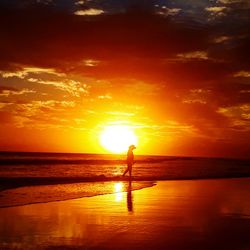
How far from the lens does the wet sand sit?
9.07 m

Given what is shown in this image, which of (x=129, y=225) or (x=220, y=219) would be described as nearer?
(x=129, y=225)

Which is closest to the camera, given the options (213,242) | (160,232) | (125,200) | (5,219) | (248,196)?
(213,242)

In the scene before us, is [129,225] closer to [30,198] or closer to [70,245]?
[70,245]

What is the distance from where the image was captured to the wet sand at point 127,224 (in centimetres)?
907

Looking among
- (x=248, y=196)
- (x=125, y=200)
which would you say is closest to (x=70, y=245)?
(x=125, y=200)

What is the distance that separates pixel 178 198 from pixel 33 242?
996cm

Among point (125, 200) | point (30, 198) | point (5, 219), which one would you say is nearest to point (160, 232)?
point (5, 219)

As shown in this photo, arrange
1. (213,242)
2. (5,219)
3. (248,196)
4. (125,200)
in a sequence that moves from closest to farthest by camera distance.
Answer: (213,242), (5,219), (125,200), (248,196)

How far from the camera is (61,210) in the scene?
45.6ft

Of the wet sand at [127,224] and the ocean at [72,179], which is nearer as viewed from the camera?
the wet sand at [127,224]

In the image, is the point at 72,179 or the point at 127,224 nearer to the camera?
the point at 127,224

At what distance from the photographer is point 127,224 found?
445 inches

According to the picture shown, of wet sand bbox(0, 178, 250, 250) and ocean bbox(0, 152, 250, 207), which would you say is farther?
ocean bbox(0, 152, 250, 207)

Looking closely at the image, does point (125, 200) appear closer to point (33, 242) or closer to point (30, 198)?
point (30, 198)
